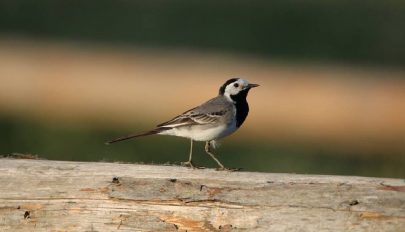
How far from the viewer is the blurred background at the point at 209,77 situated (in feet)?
44.0

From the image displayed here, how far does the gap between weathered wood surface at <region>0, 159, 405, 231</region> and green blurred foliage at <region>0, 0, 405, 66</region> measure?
17184 millimetres

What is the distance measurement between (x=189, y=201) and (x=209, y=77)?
564 inches

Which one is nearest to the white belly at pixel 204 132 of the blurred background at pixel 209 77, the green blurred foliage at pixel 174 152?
the blurred background at pixel 209 77

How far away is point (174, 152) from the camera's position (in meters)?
12.9

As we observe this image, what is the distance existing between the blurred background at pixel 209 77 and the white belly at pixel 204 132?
54.4 inches

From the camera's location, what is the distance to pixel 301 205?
541 centimetres

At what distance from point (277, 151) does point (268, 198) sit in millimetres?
8508

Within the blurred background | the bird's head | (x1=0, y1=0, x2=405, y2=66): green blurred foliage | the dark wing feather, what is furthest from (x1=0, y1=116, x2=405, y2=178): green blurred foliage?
(x1=0, y1=0, x2=405, y2=66): green blurred foliage

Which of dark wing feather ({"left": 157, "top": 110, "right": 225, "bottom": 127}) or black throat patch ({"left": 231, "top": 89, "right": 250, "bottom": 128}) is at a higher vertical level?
black throat patch ({"left": 231, "top": 89, "right": 250, "bottom": 128})

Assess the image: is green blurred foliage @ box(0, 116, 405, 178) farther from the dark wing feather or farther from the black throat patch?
the dark wing feather

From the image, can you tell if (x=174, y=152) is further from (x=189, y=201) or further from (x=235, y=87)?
(x=189, y=201)

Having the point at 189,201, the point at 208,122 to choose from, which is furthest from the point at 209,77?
the point at 189,201

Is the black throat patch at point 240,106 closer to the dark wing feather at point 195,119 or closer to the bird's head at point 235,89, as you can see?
the bird's head at point 235,89

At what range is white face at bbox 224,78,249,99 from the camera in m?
8.63
